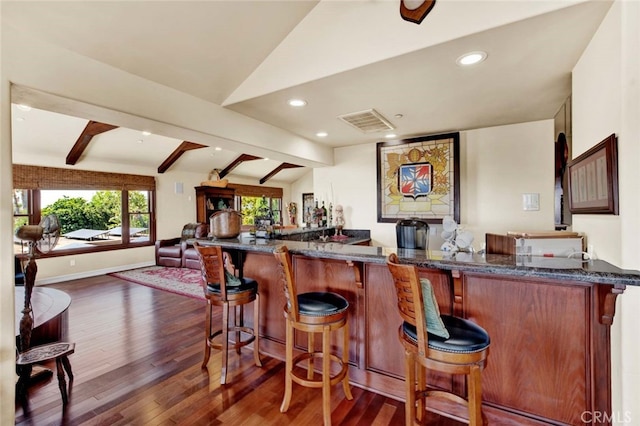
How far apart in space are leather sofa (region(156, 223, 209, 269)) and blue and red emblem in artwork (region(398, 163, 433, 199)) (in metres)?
4.79

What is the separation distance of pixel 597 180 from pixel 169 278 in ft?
20.6

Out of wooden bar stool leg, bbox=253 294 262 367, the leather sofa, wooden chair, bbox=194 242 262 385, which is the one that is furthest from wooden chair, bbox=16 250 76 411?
the leather sofa

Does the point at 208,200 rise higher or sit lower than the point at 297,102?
lower

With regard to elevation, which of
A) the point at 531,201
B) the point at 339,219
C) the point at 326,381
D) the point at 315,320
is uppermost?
the point at 531,201

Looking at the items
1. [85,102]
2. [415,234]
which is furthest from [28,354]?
[415,234]

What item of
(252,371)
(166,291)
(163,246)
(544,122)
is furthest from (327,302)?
(163,246)

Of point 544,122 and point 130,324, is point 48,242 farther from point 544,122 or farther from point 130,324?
point 544,122

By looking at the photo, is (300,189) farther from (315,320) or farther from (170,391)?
(315,320)

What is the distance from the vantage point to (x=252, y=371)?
94.5 inches

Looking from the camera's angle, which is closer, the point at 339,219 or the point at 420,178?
the point at 420,178

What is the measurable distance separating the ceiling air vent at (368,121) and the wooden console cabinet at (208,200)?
5.88m

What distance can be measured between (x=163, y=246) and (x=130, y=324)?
388 centimetres

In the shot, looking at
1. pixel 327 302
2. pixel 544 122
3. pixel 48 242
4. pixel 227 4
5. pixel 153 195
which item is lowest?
pixel 327 302

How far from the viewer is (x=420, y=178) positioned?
382 centimetres
